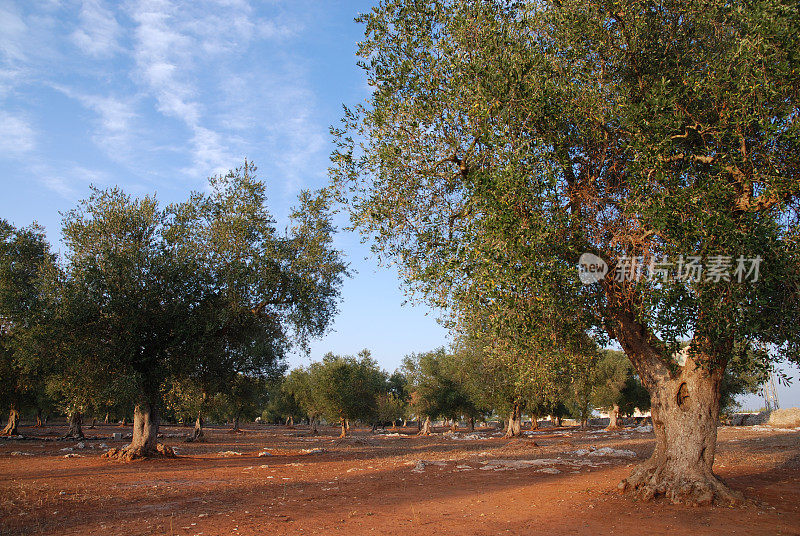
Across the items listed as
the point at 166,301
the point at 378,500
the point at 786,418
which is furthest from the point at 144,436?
the point at 786,418

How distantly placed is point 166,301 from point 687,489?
74.5ft

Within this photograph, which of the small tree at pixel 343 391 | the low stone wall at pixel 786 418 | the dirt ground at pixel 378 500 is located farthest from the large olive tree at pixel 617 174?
the low stone wall at pixel 786 418

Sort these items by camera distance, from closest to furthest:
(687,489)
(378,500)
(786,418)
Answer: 1. (687,489)
2. (378,500)
3. (786,418)

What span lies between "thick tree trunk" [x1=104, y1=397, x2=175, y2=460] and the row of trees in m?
0.06

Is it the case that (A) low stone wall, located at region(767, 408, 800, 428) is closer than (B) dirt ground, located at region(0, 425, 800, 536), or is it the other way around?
(B) dirt ground, located at region(0, 425, 800, 536)

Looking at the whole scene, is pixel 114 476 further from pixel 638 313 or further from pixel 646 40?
pixel 646 40

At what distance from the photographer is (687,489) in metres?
11.5

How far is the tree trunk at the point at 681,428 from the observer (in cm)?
1153

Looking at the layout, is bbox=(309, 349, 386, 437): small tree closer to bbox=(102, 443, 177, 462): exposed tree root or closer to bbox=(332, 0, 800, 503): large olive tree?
bbox=(102, 443, 177, 462): exposed tree root

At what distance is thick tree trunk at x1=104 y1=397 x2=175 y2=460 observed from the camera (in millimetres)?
24770

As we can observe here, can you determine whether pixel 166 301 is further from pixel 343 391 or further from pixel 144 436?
pixel 343 391

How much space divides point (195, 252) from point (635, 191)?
2198 cm

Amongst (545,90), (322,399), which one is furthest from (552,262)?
(322,399)

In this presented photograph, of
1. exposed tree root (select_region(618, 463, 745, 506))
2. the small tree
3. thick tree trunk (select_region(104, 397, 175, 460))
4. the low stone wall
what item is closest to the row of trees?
thick tree trunk (select_region(104, 397, 175, 460))
